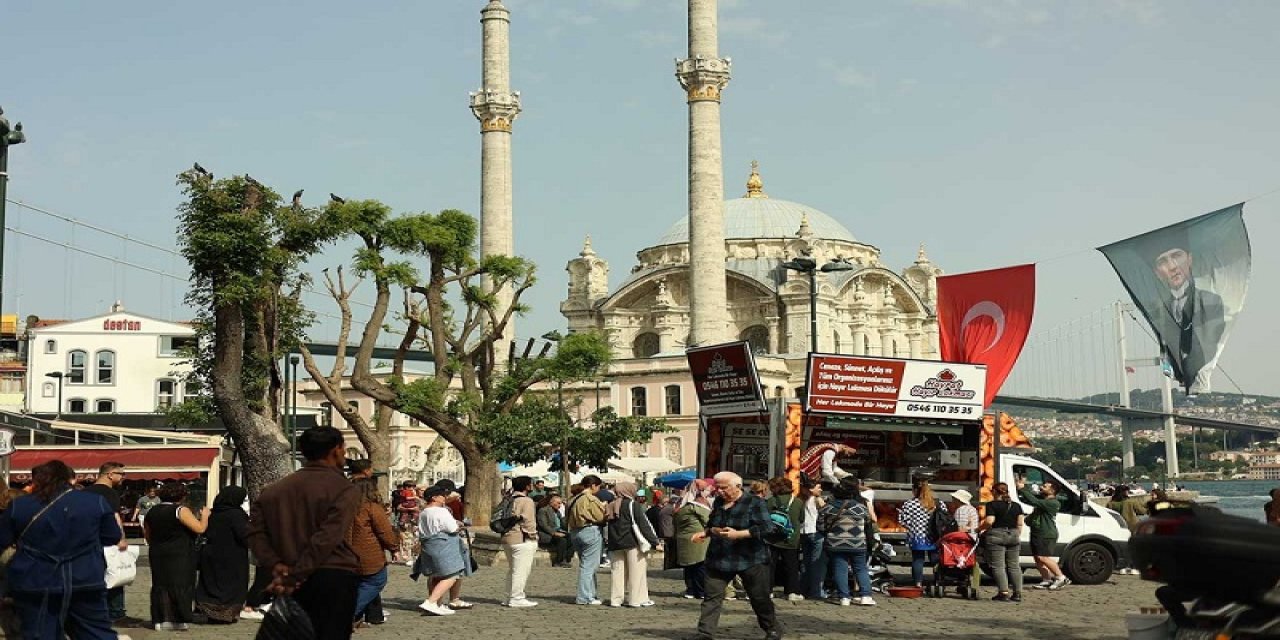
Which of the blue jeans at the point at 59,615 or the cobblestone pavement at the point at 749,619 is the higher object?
the blue jeans at the point at 59,615

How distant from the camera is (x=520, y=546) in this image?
16531 millimetres

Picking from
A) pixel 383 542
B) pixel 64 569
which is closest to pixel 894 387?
pixel 383 542

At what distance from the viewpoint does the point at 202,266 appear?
25781mm

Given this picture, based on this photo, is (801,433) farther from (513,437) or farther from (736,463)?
(513,437)

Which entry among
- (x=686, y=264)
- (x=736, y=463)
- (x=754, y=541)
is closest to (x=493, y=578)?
(x=736, y=463)

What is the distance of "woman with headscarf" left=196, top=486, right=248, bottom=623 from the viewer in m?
14.5

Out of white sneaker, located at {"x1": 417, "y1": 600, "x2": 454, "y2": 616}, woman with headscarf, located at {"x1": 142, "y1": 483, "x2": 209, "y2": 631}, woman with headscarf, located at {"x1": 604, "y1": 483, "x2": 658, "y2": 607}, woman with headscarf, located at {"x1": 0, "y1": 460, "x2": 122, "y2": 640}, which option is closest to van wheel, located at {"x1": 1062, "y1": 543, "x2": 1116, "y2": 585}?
woman with headscarf, located at {"x1": 604, "y1": 483, "x2": 658, "y2": 607}

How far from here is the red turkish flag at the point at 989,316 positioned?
2139 centimetres

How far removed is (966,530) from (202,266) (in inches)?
547

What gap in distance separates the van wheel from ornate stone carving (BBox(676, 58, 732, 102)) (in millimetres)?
37063

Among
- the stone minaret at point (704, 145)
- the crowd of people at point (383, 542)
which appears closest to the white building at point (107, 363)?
the stone minaret at point (704, 145)

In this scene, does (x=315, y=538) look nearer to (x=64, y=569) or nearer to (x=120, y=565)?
(x=64, y=569)

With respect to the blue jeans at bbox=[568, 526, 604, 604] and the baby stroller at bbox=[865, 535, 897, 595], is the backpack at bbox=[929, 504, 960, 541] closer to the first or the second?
the baby stroller at bbox=[865, 535, 897, 595]

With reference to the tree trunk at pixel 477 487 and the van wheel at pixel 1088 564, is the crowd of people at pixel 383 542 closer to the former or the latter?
the van wheel at pixel 1088 564
